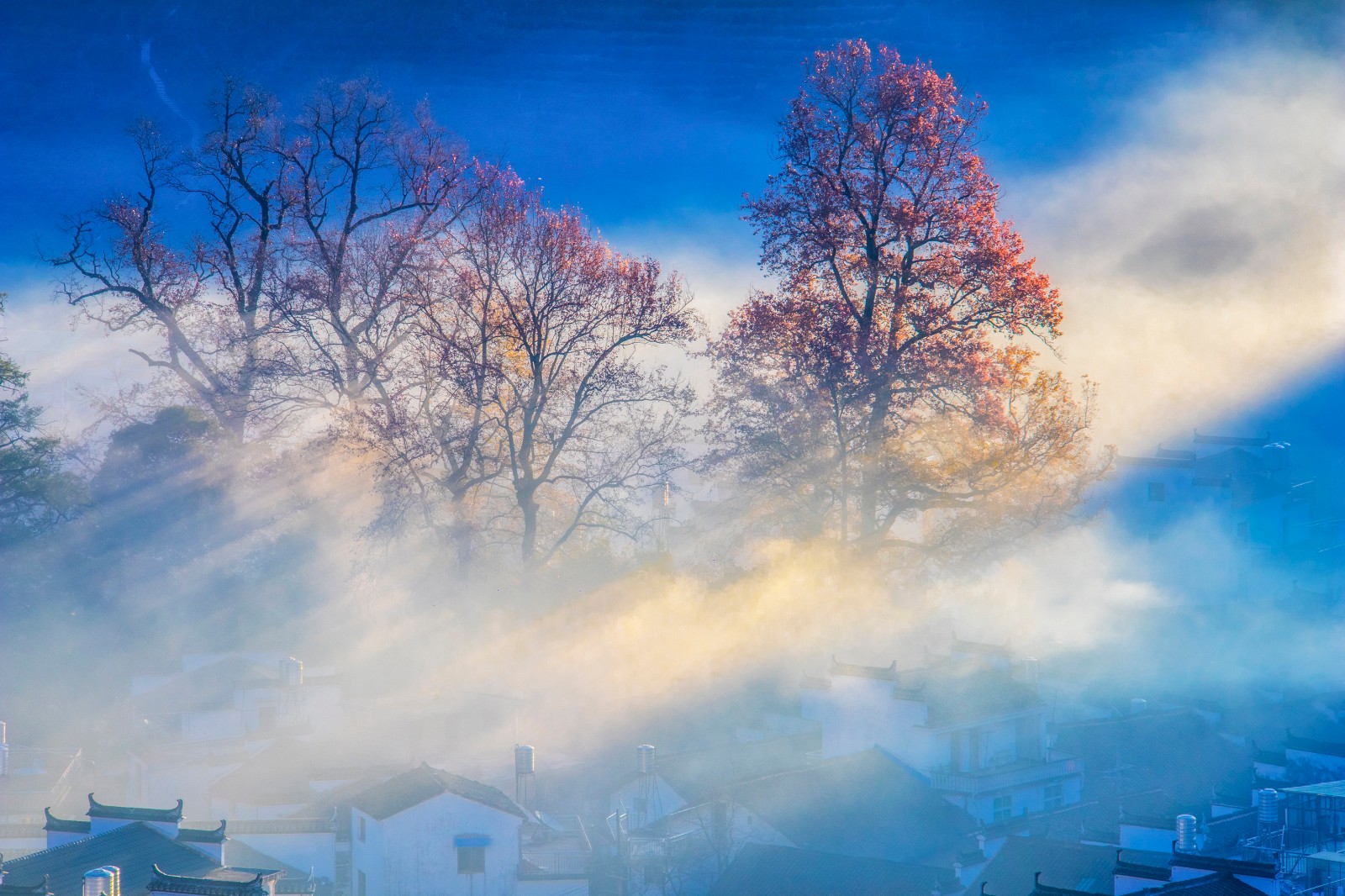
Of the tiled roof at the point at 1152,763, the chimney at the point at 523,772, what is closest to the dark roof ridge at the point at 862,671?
the tiled roof at the point at 1152,763

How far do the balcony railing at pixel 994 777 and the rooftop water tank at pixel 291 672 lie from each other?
14325 mm

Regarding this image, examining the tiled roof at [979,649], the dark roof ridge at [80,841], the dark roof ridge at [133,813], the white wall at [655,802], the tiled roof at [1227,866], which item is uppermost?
the tiled roof at [979,649]

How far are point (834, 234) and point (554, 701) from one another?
11386mm

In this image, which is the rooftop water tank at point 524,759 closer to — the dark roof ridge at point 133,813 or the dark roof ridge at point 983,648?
the dark roof ridge at point 133,813

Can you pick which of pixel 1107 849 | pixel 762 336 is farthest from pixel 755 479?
pixel 1107 849

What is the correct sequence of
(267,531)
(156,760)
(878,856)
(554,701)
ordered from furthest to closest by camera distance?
(267,531), (554,701), (156,760), (878,856)

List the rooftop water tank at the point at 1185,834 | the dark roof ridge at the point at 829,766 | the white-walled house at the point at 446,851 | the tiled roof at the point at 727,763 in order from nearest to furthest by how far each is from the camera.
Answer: the rooftop water tank at the point at 1185,834
the white-walled house at the point at 446,851
the dark roof ridge at the point at 829,766
the tiled roof at the point at 727,763

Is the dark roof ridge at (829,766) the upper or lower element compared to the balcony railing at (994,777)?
upper

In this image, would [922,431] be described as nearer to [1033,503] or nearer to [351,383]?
[1033,503]

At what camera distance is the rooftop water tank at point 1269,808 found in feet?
61.2

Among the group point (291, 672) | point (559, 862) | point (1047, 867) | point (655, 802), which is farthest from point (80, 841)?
point (1047, 867)

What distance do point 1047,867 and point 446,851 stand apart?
9282mm

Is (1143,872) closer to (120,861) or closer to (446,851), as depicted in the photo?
(446,851)

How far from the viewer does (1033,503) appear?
20.0 m
